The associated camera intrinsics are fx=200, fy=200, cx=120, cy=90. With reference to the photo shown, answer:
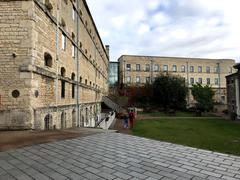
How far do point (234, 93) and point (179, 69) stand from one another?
24333 mm

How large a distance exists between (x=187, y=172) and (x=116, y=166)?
5.14 feet

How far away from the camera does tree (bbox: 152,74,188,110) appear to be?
37.5 metres

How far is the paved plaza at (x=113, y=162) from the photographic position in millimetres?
4074

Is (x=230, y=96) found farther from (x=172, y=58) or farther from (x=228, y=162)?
(x=228, y=162)

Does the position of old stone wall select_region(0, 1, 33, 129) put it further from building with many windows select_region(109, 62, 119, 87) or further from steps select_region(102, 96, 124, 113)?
building with many windows select_region(109, 62, 119, 87)

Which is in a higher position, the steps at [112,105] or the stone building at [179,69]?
the stone building at [179,69]

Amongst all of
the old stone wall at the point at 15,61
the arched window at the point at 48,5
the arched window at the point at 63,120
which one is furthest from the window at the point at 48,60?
the arched window at the point at 63,120

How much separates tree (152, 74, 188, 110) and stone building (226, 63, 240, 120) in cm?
766

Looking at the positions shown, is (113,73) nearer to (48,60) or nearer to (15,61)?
(48,60)

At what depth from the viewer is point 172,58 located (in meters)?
55.3

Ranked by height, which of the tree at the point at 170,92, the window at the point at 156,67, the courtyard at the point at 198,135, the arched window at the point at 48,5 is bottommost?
the courtyard at the point at 198,135

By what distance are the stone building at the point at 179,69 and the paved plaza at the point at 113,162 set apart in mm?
45686

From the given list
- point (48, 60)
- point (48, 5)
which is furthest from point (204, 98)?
point (48, 5)

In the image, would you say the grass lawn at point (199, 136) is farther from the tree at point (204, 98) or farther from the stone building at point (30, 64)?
the tree at point (204, 98)
